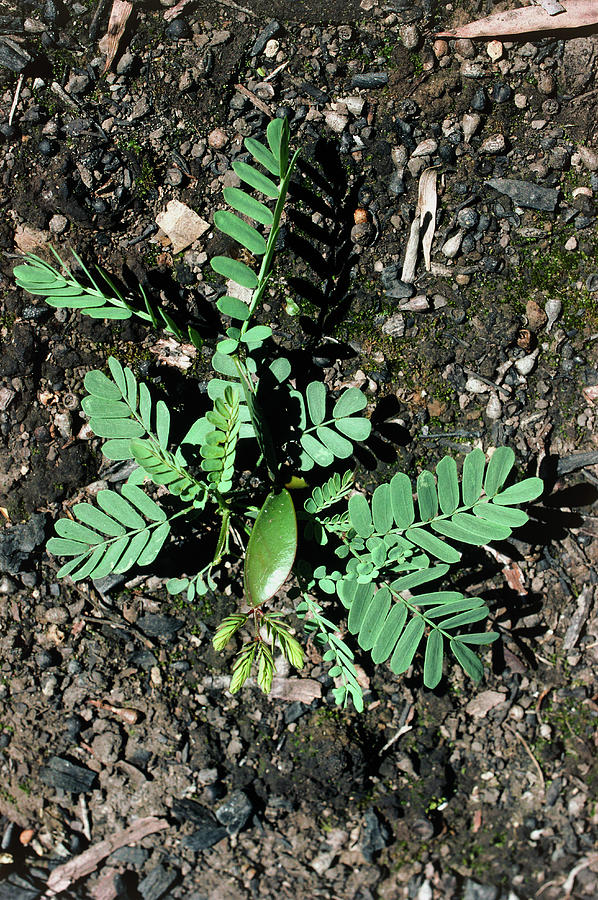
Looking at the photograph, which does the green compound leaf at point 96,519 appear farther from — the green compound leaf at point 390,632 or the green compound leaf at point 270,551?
the green compound leaf at point 390,632

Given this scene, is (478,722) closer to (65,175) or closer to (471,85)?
(471,85)

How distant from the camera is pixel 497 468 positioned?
1.72 metres

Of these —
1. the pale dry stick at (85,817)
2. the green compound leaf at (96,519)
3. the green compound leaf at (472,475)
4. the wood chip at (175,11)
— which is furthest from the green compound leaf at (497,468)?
the wood chip at (175,11)

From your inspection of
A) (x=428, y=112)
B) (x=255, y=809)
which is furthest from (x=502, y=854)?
(x=428, y=112)

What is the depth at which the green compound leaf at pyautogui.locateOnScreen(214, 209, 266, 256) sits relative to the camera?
168cm

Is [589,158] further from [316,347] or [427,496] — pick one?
[427,496]

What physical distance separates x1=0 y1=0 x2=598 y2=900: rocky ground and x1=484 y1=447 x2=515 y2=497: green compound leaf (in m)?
0.39

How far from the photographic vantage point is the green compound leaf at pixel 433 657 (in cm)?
177

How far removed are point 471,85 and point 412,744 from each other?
2.03 meters

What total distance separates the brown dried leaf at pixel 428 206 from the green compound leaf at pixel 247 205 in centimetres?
58

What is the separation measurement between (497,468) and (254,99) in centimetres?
135

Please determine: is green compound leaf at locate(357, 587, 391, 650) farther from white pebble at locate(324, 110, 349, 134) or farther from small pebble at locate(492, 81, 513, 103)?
small pebble at locate(492, 81, 513, 103)

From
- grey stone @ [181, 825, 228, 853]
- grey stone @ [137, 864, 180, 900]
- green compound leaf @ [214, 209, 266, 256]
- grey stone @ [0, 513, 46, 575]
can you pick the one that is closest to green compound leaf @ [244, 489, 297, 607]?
green compound leaf @ [214, 209, 266, 256]

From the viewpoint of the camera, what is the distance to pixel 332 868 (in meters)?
2.00
